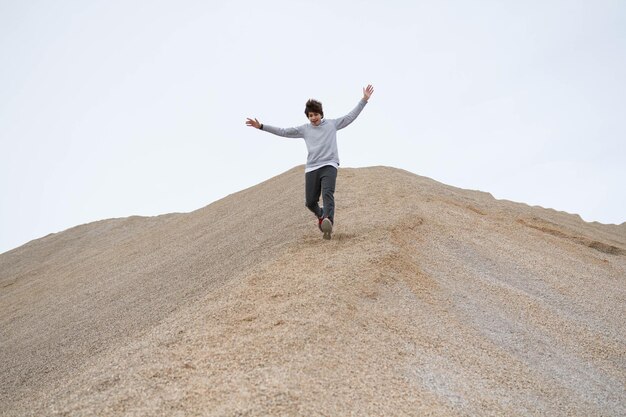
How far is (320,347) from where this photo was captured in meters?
3.44

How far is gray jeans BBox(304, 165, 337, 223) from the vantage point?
219 inches

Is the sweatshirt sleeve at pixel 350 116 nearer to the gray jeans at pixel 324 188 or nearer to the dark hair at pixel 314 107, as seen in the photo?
the dark hair at pixel 314 107

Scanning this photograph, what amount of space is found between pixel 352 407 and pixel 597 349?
100 inches

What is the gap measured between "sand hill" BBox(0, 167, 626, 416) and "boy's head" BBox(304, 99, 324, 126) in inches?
49.6

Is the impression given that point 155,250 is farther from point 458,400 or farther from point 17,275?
point 458,400

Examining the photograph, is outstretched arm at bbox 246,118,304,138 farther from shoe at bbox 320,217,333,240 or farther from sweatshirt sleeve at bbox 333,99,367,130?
shoe at bbox 320,217,333,240

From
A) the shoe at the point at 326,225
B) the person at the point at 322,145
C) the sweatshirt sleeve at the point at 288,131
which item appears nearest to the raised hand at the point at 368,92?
the person at the point at 322,145

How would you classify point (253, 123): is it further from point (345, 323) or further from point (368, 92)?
point (345, 323)

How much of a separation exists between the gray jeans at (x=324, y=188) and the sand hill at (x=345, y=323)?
0.37 meters

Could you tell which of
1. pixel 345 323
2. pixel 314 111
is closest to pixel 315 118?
pixel 314 111

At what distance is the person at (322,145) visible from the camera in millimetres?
5590

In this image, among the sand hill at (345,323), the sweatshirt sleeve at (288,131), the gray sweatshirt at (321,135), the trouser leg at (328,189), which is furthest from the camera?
the sweatshirt sleeve at (288,131)

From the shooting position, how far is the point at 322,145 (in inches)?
222

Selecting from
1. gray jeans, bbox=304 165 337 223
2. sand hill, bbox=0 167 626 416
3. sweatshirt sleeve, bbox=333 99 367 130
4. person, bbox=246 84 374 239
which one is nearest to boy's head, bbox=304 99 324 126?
person, bbox=246 84 374 239
